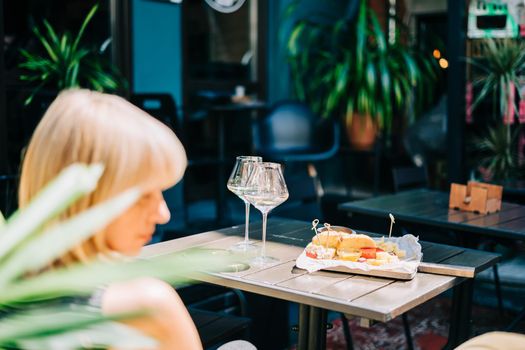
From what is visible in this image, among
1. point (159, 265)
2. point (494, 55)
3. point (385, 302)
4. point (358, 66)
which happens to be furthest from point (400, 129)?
point (159, 265)

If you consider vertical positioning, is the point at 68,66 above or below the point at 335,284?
above

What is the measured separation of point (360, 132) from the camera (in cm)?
666

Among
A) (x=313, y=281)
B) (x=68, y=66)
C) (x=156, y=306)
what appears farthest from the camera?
(x=68, y=66)

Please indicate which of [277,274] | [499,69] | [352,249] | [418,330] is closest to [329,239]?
[352,249]

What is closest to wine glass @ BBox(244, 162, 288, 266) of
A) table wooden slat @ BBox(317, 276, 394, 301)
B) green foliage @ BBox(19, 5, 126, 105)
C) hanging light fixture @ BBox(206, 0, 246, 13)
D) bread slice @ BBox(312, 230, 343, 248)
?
bread slice @ BBox(312, 230, 343, 248)

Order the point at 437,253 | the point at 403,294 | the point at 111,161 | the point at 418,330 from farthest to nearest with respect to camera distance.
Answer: the point at 418,330, the point at 437,253, the point at 403,294, the point at 111,161

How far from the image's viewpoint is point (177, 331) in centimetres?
99

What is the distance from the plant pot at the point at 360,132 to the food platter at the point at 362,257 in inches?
181

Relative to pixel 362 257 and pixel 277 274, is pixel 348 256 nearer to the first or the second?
pixel 362 257

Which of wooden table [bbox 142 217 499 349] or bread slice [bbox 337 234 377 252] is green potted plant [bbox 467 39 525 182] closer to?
wooden table [bbox 142 217 499 349]

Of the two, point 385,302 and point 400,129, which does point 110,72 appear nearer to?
point 400,129

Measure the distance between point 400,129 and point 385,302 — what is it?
506cm

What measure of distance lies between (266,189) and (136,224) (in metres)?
1.05

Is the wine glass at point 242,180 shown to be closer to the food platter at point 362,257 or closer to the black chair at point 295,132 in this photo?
the food platter at point 362,257
